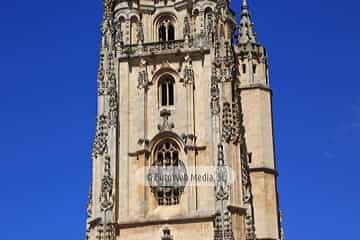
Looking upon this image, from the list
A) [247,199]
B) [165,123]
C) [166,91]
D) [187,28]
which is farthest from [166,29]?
[247,199]

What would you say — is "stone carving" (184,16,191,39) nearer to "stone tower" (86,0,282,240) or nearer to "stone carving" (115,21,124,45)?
"stone tower" (86,0,282,240)

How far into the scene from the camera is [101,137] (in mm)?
37062

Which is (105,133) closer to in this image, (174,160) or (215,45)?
(174,160)

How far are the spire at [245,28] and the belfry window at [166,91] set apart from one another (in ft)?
16.9

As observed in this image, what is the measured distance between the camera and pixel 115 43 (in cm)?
3922

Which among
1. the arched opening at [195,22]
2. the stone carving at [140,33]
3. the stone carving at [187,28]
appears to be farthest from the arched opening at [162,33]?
the arched opening at [195,22]

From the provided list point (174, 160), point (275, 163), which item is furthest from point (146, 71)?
point (275, 163)

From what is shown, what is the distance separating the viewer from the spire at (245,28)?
136 feet

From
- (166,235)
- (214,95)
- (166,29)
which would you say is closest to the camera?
(166,235)

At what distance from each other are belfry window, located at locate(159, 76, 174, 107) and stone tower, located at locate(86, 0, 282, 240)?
47 mm

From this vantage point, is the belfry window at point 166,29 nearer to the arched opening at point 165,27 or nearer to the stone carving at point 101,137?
the arched opening at point 165,27

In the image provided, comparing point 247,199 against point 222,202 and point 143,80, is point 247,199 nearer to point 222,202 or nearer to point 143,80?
point 222,202

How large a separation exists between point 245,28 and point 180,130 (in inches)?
315

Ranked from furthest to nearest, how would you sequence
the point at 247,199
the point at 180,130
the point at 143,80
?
the point at 143,80 < the point at 180,130 < the point at 247,199
